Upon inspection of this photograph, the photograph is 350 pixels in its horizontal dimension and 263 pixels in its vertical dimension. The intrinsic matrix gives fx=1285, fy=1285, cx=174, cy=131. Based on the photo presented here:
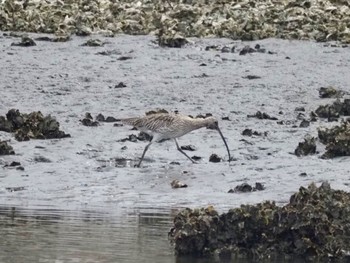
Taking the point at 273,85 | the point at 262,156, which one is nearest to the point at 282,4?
the point at 273,85

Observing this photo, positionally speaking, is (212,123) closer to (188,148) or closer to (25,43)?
(188,148)

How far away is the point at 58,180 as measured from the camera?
1383 centimetres

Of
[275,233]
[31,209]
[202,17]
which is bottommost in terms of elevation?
[202,17]

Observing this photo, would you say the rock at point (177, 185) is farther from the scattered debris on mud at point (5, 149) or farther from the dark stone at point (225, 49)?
the dark stone at point (225, 49)

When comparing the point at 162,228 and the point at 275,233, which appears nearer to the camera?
the point at 275,233

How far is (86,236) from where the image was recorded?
1066 centimetres

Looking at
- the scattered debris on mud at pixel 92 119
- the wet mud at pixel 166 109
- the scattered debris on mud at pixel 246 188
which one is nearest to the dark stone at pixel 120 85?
the wet mud at pixel 166 109

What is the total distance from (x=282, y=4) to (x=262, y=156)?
778 cm

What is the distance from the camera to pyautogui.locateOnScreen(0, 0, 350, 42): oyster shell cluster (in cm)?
2089

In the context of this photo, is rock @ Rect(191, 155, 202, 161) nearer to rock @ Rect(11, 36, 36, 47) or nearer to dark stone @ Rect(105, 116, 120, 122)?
dark stone @ Rect(105, 116, 120, 122)

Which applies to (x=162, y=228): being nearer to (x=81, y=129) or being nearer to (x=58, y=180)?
(x=58, y=180)

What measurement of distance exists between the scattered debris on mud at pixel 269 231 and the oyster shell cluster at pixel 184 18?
10.4m

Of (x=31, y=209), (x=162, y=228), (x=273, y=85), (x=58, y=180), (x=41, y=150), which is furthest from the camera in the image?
(x=273, y=85)

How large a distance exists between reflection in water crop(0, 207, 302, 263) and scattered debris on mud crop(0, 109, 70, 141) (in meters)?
3.18
